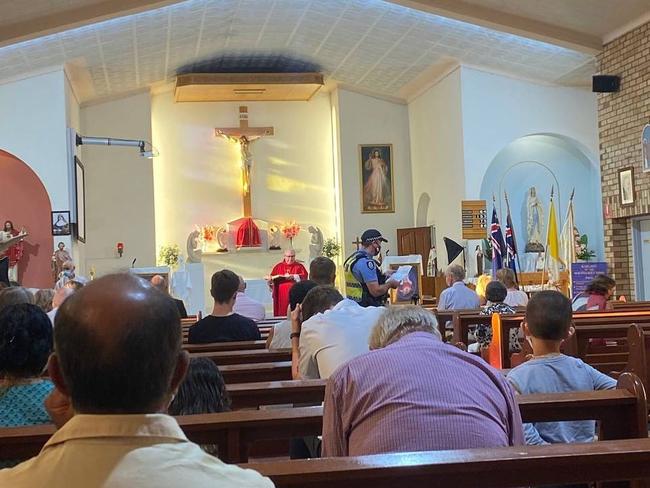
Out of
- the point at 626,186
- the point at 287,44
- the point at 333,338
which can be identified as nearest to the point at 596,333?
the point at 333,338

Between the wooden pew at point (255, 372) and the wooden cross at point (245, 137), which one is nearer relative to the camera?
the wooden pew at point (255, 372)

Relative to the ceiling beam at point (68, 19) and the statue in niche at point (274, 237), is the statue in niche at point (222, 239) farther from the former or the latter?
the ceiling beam at point (68, 19)

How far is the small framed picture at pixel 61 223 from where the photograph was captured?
11391 mm

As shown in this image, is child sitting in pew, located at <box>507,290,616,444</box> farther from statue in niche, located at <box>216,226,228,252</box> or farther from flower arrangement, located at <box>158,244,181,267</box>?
statue in niche, located at <box>216,226,228,252</box>

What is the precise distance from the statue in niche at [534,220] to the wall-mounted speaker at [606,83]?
315 cm

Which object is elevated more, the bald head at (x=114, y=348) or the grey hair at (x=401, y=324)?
the bald head at (x=114, y=348)

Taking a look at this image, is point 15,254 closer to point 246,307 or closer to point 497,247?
point 246,307

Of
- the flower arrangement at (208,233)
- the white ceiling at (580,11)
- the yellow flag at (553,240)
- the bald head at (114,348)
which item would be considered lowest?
the bald head at (114,348)

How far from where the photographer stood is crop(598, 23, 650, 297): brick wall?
1006 cm

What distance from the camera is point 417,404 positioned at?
6.31 ft

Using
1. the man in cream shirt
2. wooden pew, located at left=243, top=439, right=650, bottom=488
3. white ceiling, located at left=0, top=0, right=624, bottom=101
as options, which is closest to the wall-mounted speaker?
white ceiling, located at left=0, top=0, right=624, bottom=101

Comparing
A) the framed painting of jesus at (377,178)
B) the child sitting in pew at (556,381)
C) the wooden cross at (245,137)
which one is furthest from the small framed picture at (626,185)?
the child sitting in pew at (556,381)

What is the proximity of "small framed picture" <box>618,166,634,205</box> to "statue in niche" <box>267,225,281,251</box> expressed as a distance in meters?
6.35

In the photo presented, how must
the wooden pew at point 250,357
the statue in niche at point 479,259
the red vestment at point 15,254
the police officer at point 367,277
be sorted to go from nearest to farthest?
1. the wooden pew at point 250,357
2. the police officer at point 367,277
3. the red vestment at point 15,254
4. the statue in niche at point 479,259
